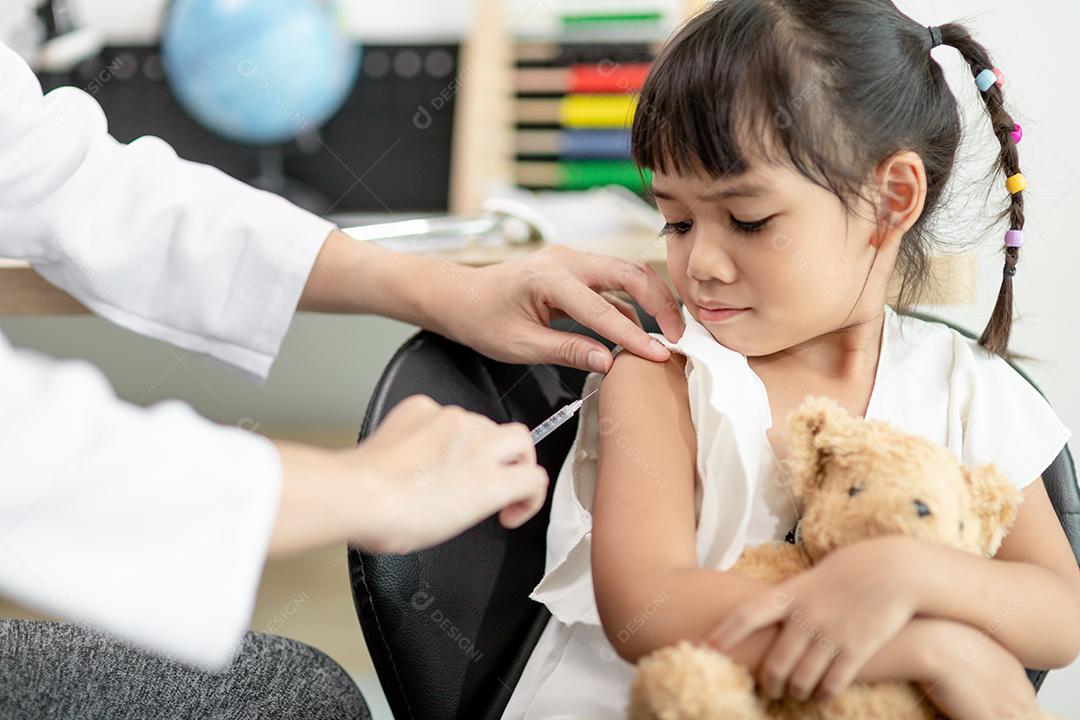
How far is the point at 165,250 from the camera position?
1.05 metres

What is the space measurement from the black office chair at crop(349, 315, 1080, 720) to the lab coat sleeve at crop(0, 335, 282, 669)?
264 mm

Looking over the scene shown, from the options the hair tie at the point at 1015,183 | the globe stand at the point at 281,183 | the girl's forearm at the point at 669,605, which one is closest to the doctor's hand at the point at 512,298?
the girl's forearm at the point at 669,605

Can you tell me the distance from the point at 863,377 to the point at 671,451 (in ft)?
0.81

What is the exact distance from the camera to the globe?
7.14ft

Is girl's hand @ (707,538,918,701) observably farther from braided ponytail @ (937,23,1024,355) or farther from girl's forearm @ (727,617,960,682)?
braided ponytail @ (937,23,1024,355)

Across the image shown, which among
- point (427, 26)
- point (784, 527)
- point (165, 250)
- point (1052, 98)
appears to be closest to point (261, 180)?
point (427, 26)

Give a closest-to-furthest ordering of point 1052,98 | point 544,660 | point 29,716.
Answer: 1. point 29,716
2. point 544,660
3. point 1052,98

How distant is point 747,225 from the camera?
90 centimetres

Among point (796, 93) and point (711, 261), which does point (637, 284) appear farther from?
point (796, 93)

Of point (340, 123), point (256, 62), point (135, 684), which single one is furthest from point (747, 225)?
point (340, 123)

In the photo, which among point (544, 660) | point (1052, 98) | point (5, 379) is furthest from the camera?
point (1052, 98)

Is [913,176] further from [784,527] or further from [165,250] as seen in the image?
[165,250]

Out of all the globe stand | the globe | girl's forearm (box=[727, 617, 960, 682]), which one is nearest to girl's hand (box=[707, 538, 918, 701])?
girl's forearm (box=[727, 617, 960, 682])

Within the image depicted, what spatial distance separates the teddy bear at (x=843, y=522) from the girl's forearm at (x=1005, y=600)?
0.06 ft
